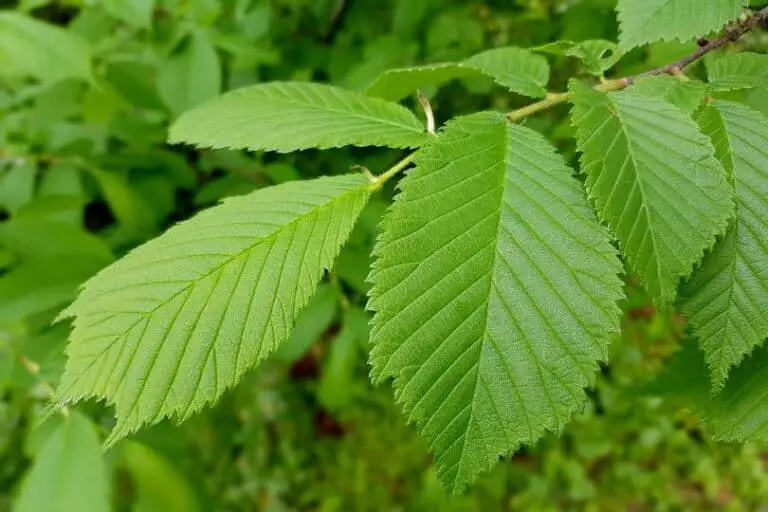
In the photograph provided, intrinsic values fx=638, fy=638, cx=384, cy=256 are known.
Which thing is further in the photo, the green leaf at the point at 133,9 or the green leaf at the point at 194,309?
the green leaf at the point at 133,9

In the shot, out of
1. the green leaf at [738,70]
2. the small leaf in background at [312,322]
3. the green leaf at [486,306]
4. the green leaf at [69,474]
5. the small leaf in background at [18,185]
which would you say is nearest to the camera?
the green leaf at [486,306]

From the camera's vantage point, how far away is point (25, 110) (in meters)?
1.70

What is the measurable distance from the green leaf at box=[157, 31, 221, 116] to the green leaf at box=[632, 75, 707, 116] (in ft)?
3.05

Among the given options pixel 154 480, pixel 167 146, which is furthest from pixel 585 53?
pixel 167 146

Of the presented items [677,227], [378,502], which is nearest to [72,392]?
[677,227]

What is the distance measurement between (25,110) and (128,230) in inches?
23.2

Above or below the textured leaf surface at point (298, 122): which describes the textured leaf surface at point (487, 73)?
above

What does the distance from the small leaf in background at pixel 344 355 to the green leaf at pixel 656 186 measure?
76 centimetres

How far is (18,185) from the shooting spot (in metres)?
1.47

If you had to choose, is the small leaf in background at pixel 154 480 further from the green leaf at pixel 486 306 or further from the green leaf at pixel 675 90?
the green leaf at pixel 675 90

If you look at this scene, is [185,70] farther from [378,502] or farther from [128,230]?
[378,502]

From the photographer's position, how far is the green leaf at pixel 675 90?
0.63 m

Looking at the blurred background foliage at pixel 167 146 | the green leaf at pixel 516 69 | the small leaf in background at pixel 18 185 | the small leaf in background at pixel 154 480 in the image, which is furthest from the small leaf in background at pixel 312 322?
the small leaf in background at pixel 18 185

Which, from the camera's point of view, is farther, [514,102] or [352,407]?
[352,407]
